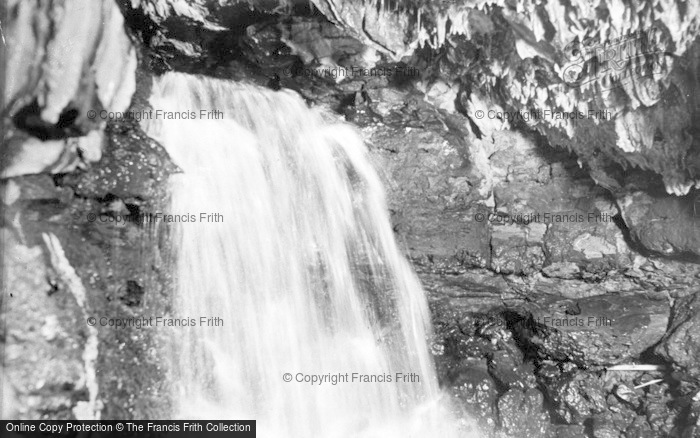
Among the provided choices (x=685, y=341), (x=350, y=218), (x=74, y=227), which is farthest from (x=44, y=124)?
(x=685, y=341)

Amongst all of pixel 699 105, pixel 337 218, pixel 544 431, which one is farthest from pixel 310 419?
pixel 699 105

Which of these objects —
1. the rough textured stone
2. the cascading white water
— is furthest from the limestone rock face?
the rough textured stone

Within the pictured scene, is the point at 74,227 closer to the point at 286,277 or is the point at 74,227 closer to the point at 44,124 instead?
the point at 44,124

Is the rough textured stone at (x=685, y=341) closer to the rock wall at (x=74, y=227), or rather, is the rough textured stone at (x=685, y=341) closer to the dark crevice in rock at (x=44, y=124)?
the rock wall at (x=74, y=227)

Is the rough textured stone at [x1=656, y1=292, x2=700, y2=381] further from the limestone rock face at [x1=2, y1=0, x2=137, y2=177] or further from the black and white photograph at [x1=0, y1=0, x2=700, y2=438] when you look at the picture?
the limestone rock face at [x1=2, y1=0, x2=137, y2=177]

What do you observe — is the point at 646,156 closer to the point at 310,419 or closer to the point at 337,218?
the point at 337,218
